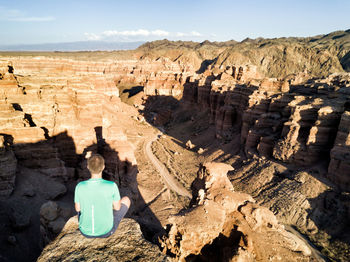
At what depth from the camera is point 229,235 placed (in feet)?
33.4

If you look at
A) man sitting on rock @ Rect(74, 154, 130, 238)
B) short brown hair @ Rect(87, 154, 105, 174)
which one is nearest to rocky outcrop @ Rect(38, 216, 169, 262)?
man sitting on rock @ Rect(74, 154, 130, 238)

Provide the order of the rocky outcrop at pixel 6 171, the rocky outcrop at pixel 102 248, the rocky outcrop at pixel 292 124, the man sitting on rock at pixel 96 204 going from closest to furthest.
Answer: the rocky outcrop at pixel 102 248, the man sitting on rock at pixel 96 204, the rocky outcrop at pixel 6 171, the rocky outcrop at pixel 292 124

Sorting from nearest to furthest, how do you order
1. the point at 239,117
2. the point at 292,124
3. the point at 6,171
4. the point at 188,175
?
1. the point at 6,171
2. the point at 292,124
3. the point at 188,175
4. the point at 239,117

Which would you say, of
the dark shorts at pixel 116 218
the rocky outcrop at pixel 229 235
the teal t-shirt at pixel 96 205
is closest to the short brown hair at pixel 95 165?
the teal t-shirt at pixel 96 205

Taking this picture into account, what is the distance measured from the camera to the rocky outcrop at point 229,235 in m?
9.04

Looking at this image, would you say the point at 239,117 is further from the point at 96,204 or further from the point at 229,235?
the point at 96,204

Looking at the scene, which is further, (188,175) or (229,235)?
(188,175)

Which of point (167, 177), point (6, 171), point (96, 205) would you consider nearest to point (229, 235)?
point (96, 205)

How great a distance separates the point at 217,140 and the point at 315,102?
2068 cm

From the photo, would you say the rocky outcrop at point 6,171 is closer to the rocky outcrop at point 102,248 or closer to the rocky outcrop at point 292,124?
the rocky outcrop at point 102,248

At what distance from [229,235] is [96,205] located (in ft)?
22.9

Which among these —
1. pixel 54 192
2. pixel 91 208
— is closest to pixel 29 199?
pixel 54 192

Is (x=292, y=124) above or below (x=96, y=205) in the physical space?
below

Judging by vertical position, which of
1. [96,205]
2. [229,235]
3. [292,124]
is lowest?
[292,124]
